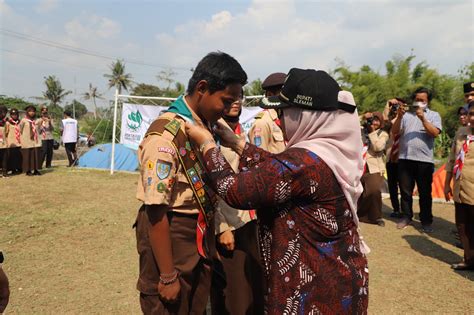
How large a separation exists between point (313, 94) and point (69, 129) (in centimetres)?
1190

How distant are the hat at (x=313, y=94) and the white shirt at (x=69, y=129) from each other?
38.1 feet

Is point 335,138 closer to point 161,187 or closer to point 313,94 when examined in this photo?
point 313,94

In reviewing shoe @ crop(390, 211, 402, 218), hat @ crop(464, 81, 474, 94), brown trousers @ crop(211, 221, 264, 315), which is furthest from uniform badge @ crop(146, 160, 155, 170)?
shoe @ crop(390, 211, 402, 218)

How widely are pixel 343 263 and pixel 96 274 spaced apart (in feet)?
10.5

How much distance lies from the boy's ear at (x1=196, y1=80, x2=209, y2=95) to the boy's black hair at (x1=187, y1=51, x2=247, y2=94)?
0.05 feet

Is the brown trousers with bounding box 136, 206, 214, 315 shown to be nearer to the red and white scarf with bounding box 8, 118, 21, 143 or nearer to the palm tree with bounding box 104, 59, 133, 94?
the red and white scarf with bounding box 8, 118, 21, 143

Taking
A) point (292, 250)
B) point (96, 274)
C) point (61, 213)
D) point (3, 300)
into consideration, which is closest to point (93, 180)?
point (61, 213)

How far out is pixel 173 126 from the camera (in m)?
1.70

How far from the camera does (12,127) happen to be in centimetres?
973

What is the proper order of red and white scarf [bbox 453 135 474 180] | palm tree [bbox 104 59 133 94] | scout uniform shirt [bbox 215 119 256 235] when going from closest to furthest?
scout uniform shirt [bbox 215 119 256 235], red and white scarf [bbox 453 135 474 180], palm tree [bbox 104 59 133 94]

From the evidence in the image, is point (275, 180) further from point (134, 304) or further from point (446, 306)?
point (446, 306)

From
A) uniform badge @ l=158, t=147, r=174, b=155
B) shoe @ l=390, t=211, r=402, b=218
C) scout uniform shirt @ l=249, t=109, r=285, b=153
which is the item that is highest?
scout uniform shirt @ l=249, t=109, r=285, b=153

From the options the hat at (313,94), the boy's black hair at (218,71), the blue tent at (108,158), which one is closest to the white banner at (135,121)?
the blue tent at (108,158)

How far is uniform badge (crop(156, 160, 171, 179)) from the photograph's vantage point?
5.27ft
